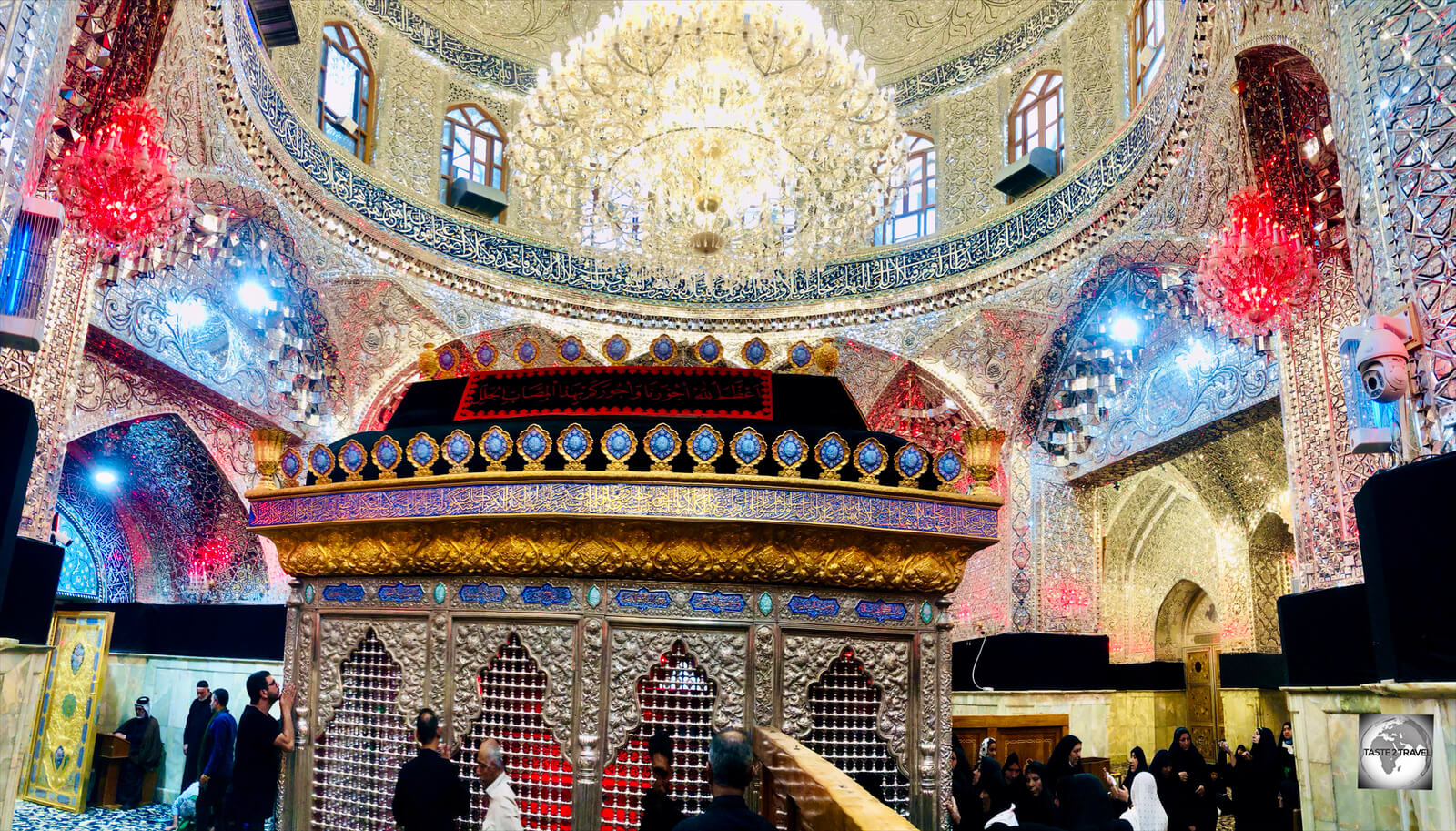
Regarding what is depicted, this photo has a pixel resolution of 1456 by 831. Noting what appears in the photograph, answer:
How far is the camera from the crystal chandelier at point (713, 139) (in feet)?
19.1

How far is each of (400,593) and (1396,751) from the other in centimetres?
312

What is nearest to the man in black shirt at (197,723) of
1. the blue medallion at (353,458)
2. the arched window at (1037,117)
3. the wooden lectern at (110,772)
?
the wooden lectern at (110,772)

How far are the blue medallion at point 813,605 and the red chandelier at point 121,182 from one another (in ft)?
12.6

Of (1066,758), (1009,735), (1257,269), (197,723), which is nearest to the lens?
(1066,758)

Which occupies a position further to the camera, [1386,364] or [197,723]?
[197,723]

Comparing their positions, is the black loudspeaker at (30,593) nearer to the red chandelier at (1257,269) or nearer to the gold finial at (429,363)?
the gold finial at (429,363)

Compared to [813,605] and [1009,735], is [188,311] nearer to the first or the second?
[813,605]

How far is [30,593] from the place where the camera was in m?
3.75

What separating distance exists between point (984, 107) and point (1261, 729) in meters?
5.62

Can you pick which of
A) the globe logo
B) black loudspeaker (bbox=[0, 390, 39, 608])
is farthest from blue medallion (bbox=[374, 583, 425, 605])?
the globe logo

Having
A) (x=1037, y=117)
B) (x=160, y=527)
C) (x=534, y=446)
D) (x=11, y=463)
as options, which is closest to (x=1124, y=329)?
(x=1037, y=117)

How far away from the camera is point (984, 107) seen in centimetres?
938

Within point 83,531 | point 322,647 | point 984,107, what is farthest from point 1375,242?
point 83,531

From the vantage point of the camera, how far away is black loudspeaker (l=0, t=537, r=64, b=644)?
3602 mm
